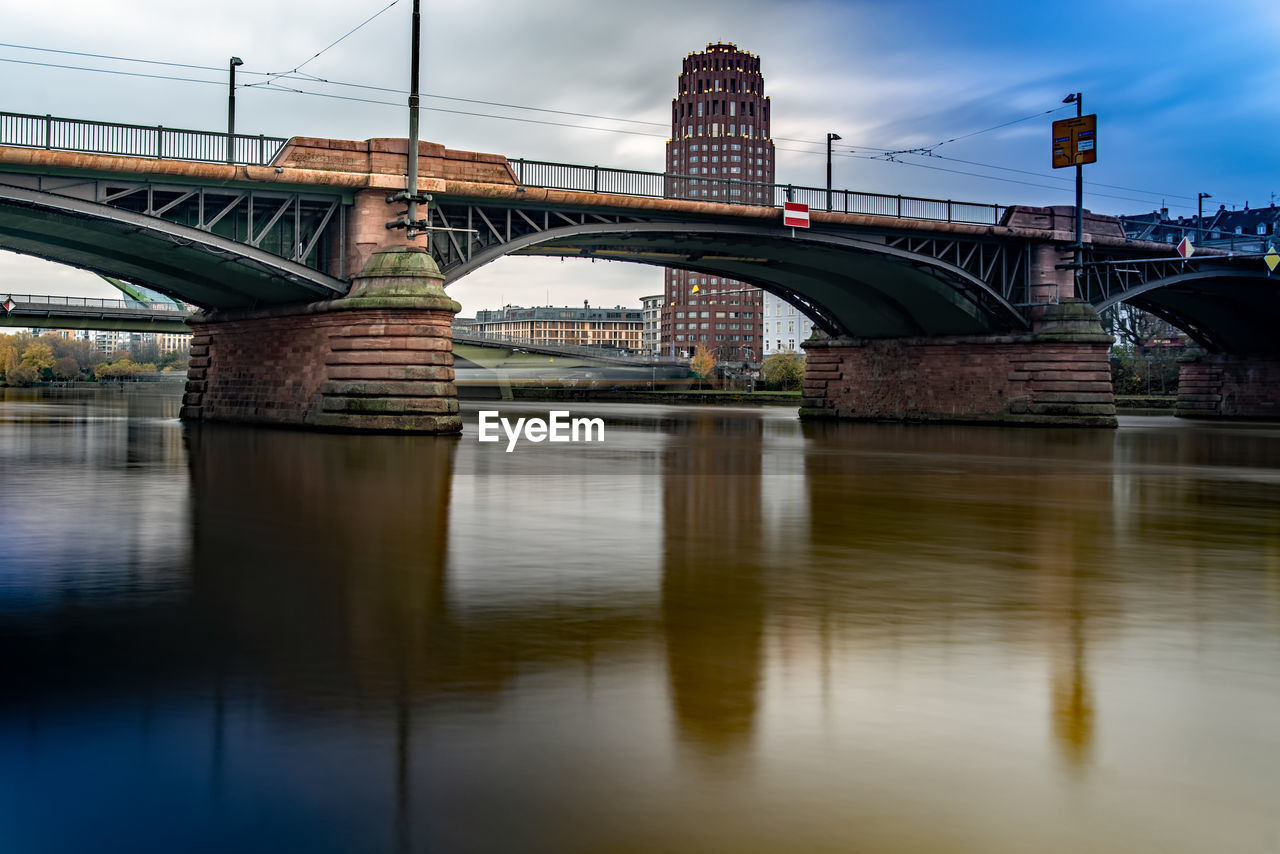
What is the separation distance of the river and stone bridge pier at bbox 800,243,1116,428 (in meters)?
40.8

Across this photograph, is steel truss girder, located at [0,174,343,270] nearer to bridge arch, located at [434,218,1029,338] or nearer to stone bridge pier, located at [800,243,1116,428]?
bridge arch, located at [434,218,1029,338]

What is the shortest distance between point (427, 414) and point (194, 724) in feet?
102

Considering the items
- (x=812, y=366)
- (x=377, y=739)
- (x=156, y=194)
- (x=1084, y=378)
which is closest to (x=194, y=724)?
(x=377, y=739)

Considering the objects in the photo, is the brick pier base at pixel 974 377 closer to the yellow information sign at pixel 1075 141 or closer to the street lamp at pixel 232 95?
the yellow information sign at pixel 1075 141

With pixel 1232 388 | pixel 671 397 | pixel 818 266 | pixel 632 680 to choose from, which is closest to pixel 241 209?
pixel 818 266

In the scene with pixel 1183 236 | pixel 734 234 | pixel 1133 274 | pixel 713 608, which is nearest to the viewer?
pixel 713 608

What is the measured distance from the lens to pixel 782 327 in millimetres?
186625

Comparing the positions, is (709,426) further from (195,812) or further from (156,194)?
(195,812)

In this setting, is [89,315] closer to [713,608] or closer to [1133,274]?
[1133,274]

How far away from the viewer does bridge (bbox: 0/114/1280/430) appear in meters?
35.7

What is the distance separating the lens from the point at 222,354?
155 feet

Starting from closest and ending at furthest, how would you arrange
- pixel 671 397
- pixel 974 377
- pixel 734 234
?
1. pixel 734 234
2. pixel 974 377
3. pixel 671 397

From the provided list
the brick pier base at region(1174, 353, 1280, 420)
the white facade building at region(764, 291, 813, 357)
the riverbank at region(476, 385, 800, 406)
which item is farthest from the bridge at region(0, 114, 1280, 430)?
the white facade building at region(764, 291, 813, 357)

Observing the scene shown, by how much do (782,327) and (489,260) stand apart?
148873 mm
